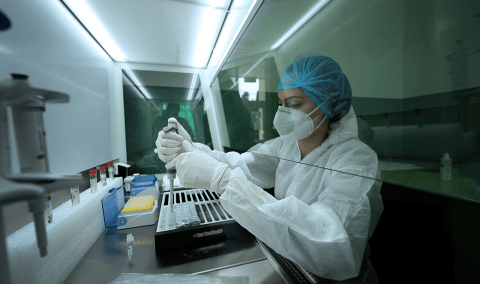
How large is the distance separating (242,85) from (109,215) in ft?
3.44

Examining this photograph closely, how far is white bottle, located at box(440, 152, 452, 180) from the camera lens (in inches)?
11.9

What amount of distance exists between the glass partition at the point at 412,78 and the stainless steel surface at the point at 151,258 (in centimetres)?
66

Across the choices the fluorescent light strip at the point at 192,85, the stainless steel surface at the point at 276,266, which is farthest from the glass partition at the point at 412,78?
the fluorescent light strip at the point at 192,85

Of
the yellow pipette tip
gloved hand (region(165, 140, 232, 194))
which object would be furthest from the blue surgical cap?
the yellow pipette tip

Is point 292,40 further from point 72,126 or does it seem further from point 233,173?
point 72,126

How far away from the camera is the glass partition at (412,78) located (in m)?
0.28

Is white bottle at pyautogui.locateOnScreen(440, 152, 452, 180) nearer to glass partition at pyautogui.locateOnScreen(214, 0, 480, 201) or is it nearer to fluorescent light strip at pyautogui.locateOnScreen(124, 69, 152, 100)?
glass partition at pyautogui.locateOnScreen(214, 0, 480, 201)

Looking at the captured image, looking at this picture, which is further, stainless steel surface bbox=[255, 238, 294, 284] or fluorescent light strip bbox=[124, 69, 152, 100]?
fluorescent light strip bbox=[124, 69, 152, 100]

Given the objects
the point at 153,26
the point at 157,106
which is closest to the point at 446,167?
the point at 153,26

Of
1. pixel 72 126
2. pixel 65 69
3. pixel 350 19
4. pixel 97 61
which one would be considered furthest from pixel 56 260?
pixel 350 19

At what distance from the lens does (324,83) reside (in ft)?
1.72

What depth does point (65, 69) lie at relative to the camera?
0.39m

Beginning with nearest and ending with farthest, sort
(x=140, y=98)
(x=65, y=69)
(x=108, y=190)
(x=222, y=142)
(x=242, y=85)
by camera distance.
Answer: (x=65, y=69) < (x=242, y=85) < (x=108, y=190) < (x=140, y=98) < (x=222, y=142)

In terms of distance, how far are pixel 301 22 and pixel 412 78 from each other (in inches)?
14.4
